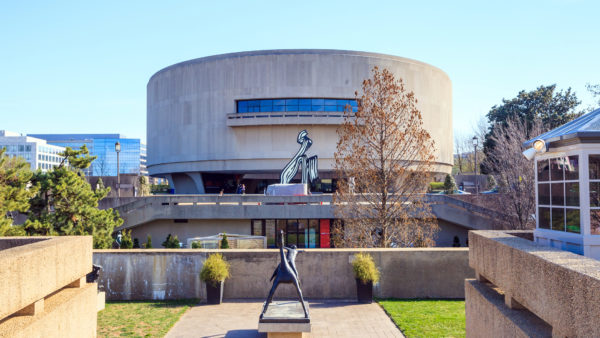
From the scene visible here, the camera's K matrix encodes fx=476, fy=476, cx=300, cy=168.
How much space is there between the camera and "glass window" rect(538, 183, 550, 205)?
25.9 ft

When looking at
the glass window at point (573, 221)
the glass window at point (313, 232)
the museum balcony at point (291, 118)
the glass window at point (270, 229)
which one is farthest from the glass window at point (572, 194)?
the museum balcony at point (291, 118)

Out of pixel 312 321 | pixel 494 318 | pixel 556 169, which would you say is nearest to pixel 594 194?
pixel 556 169

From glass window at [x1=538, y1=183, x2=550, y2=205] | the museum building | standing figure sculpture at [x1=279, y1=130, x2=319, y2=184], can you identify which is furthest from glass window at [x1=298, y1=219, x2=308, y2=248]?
glass window at [x1=538, y1=183, x2=550, y2=205]

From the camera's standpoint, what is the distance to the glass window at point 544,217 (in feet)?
26.0

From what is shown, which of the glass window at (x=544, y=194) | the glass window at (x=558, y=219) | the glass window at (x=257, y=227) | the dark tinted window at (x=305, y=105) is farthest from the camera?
the dark tinted window at (x=305, y=105)

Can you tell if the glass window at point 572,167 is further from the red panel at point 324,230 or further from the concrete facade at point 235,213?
the red panel at point 324,230

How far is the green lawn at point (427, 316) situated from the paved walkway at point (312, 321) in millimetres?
273

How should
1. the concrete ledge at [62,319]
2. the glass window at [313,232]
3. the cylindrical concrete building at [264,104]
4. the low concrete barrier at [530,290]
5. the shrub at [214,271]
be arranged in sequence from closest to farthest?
the low concrete barrier at [530,290] < the concrete ledge at [62,319] < the shrub at [214,271] < the glass window at [313,232] < the cylindrical concrete building at [264,104]

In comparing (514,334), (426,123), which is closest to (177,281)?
(514,334)

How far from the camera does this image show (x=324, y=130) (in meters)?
46.6

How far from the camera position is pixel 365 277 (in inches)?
502

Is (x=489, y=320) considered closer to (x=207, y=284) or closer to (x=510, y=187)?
(x=207, y=284)

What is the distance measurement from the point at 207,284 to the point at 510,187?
2018cm

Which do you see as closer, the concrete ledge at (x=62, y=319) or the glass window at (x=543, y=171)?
the concrete ledge at (x=62, y=319)
